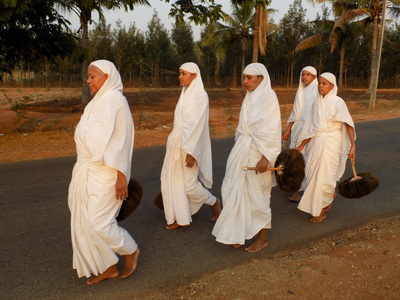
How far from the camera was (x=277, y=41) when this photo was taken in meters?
47.3

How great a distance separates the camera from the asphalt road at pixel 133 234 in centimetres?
362

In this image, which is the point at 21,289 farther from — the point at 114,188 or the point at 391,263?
the point at 391,263

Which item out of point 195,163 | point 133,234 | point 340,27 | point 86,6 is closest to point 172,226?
point 133,234

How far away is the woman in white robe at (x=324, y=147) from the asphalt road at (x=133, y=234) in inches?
11.7

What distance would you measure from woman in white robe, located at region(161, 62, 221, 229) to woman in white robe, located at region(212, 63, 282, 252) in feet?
2.19

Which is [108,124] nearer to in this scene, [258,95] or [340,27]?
[258,95]

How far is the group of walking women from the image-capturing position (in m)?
3.34

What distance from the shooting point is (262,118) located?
168 inches

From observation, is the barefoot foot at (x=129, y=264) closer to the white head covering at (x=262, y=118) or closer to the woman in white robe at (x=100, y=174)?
the woman in white robe at (x=100, y=174)

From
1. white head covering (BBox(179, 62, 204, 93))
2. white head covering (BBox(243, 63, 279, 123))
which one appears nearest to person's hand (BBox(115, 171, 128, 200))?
white head covering (BBox(243, 63, 279, 123))

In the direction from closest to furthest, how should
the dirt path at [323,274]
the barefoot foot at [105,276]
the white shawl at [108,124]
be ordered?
the white shawl at [108,124] < the dirt path at [323,274] < the barefoot foot at [105,276]

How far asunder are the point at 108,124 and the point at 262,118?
1670 millimetres

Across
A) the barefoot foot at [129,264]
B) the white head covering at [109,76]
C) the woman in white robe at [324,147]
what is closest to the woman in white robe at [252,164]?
the barefoot foot at [129,264]

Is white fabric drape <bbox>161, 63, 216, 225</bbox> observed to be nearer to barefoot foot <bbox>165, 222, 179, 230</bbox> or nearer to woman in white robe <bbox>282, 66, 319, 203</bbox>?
barefoot foot <bbox>165, 222, 179, 230</bbox>
